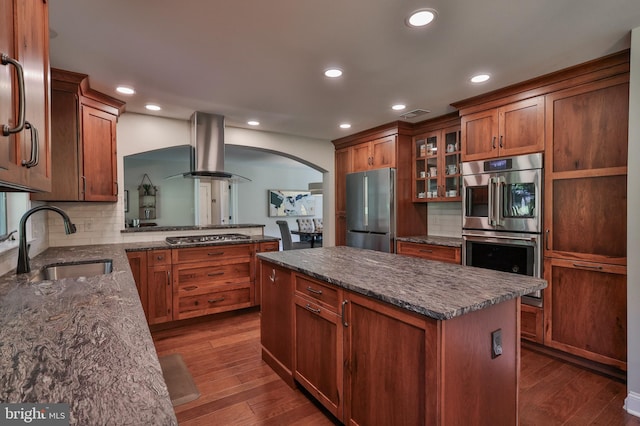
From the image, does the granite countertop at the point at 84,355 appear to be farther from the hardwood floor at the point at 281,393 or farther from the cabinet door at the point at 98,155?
the cabinet door at the point at 98,155

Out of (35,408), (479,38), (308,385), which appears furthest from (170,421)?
(479,38)

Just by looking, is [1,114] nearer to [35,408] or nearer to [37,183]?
[37,183]

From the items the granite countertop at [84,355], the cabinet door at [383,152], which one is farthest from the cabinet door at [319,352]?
the cabinet door at [383,152]

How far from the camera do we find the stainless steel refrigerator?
413cm

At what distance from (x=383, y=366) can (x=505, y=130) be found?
2597 millimetres

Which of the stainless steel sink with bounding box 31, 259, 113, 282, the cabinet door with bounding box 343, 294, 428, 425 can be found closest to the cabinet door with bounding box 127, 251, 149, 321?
the stainless steel sink with bounding box 31, 259, 113, 282

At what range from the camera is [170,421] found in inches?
22.5

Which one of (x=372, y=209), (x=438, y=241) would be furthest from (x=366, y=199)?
(x=438, y=241)

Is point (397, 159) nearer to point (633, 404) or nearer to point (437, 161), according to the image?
point (437, 161)

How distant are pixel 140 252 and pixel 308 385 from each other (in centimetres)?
217

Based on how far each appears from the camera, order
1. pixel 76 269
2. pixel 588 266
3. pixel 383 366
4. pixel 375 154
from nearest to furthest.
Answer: pixel 383 366
pixel 76 269
pixel 588 266
pixel 375 154

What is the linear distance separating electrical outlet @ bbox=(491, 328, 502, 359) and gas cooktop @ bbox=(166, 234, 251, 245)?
115 inches

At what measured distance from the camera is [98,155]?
3020 millimetres

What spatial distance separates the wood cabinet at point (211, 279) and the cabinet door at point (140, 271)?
0.84 ft
